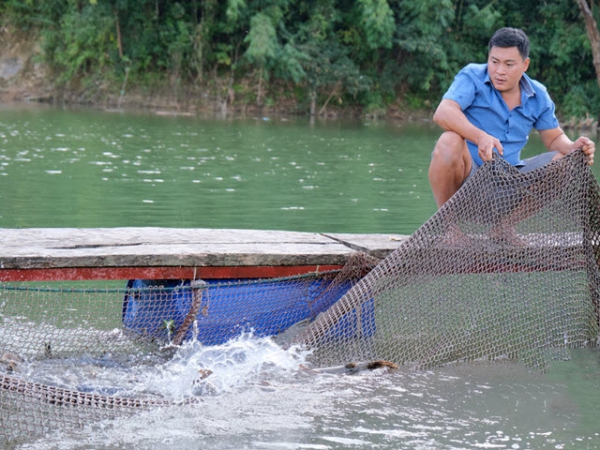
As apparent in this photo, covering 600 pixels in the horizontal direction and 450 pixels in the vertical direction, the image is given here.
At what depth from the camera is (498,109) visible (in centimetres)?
487

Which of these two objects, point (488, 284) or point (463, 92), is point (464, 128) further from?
point (488, 284)

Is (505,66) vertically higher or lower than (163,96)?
higher

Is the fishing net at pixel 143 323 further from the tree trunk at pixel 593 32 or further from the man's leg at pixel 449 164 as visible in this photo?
the tree trunk at pixel 593 32

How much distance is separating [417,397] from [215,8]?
24478 mm

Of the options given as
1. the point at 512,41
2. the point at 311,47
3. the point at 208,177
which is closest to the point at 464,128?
the point at 512,41

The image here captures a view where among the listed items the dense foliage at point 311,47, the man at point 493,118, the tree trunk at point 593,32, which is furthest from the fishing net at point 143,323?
the dense foliage at point 311,47

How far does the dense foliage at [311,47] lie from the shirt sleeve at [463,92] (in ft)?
70.4

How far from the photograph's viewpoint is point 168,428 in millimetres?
3482

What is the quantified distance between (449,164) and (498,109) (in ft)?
1.44

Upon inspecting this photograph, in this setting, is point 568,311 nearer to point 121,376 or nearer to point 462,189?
point 462,189

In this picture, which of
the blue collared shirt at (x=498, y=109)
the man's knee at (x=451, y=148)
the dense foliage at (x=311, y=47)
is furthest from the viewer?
the dense foliage at (x=311, y=47)

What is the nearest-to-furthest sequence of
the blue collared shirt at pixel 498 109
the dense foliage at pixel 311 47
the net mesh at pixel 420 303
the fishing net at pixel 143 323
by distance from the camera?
the fishing net at pixel 143 323 → the net mesh at pixel 420 303 → the blue collared shirt at pixel 498 109 → the dense foliage at pixel 311 47

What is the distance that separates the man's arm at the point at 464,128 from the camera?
4617mm

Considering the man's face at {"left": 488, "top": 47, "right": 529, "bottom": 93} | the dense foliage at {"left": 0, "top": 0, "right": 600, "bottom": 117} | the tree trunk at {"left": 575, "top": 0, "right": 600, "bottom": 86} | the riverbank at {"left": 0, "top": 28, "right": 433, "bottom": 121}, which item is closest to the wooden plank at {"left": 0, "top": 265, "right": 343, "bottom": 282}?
the man's face at {"left": 488, "top": 47, "right": 529, "bottom": 93}
